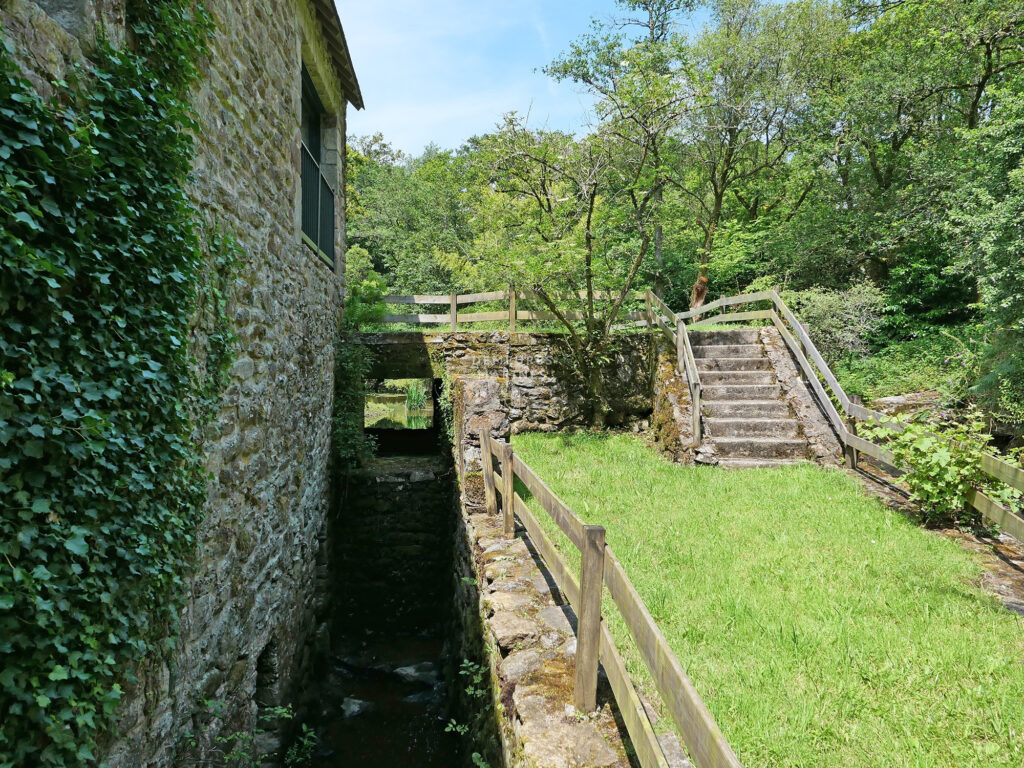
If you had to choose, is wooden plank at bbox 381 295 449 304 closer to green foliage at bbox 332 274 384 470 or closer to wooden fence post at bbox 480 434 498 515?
green foliage at bbox 332 274 384 470

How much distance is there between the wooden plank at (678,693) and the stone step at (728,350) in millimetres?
8395

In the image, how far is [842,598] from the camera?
3.75m

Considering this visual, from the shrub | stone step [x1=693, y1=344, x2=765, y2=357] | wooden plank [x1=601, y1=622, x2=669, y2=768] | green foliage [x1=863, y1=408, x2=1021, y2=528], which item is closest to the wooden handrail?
stone step [x1=693, y1=344, x2=765, y2=357]

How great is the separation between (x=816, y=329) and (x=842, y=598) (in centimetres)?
923

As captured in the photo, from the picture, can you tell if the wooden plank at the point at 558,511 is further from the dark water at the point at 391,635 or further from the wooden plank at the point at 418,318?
the wooden plank at the point at 418,318

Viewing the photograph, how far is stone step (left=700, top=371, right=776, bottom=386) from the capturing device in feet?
29.6

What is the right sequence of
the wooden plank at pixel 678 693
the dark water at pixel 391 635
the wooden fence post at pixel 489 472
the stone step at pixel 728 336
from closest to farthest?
1. the wooden plank at pixel 678 693
2. the wooden fence post at pixel 489 472
3. the dark water at pixel 391 635
4. the stone step at pixel 728 336

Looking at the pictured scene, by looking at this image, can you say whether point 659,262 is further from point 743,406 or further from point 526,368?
point 743,406

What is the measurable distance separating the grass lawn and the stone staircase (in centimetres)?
149

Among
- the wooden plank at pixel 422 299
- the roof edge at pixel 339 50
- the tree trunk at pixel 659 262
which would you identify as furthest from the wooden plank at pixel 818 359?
the tree trunk at pixel 659 262

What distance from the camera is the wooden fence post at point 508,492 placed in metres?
4.50

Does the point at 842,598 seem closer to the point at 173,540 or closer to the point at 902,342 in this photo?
the point at 173,540

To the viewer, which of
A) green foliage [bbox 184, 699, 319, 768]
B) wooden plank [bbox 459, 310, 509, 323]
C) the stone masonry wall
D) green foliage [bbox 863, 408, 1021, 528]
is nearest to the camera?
green foliage [bbox 184, 699, 319, 768]

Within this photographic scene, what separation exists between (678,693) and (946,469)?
5062 mm
